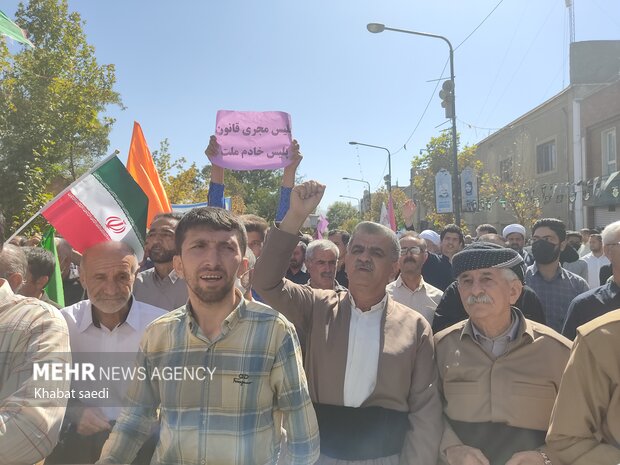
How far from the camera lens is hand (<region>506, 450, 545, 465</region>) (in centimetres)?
221

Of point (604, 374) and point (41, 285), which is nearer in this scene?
point (604, 374)

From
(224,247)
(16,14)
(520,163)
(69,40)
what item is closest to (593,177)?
(520,163)

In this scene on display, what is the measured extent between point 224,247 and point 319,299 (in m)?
0.87

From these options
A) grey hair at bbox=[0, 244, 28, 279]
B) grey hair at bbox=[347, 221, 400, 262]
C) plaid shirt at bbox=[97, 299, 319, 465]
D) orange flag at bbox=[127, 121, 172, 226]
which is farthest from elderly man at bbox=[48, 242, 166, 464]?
orange flag at bbox=[127, 121, 172, 226]

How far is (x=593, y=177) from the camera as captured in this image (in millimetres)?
20406

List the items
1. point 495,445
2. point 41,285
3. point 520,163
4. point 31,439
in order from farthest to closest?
point 520,163, point 41,285, point 495,445, point 31,439

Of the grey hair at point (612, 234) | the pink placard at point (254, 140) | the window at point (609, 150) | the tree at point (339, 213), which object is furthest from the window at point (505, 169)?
the tree at point (339, 213)

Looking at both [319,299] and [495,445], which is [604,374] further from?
[319,299]

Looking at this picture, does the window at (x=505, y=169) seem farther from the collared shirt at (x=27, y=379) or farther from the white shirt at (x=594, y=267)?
the collared shirt at (x=27, y=379)

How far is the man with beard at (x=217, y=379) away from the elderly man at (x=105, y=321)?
1.61 feet

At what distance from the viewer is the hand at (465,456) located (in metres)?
2.27

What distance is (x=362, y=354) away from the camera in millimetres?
2529

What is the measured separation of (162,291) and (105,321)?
1.06 metres

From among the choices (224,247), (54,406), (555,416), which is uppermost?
(224,247)
